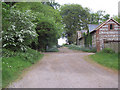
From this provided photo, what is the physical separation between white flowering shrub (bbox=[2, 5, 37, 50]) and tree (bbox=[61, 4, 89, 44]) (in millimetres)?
24595

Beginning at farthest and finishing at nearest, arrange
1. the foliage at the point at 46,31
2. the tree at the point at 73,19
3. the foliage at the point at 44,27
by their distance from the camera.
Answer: the tree at the point at 73,19 → the foliage at the point at 46,31 → the foliage at the point at 44,27

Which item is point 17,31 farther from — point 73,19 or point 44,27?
point 73,19

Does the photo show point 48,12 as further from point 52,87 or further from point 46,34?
point 52,87

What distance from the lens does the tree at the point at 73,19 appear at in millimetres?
35094

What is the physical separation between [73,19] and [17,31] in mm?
29265

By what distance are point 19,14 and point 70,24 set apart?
29529mm

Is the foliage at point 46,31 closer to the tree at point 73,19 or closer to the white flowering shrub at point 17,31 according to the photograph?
the white flowering shrub at point 17,31

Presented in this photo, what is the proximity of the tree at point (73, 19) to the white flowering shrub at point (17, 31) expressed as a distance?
24595 mm

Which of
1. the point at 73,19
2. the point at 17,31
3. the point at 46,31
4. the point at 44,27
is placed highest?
the point at 73,19

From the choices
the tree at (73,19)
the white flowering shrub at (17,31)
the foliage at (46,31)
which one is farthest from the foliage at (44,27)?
the tree at (73,19)

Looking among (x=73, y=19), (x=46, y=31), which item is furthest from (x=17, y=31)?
(x=73, y=19)

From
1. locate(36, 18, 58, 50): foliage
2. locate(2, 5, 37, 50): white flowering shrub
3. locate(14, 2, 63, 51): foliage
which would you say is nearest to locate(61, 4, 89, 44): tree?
locate(14, 2, 63, 51): foliage

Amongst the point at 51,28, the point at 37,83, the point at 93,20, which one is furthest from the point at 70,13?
the point at 37,83

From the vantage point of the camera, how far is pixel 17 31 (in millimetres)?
9719
